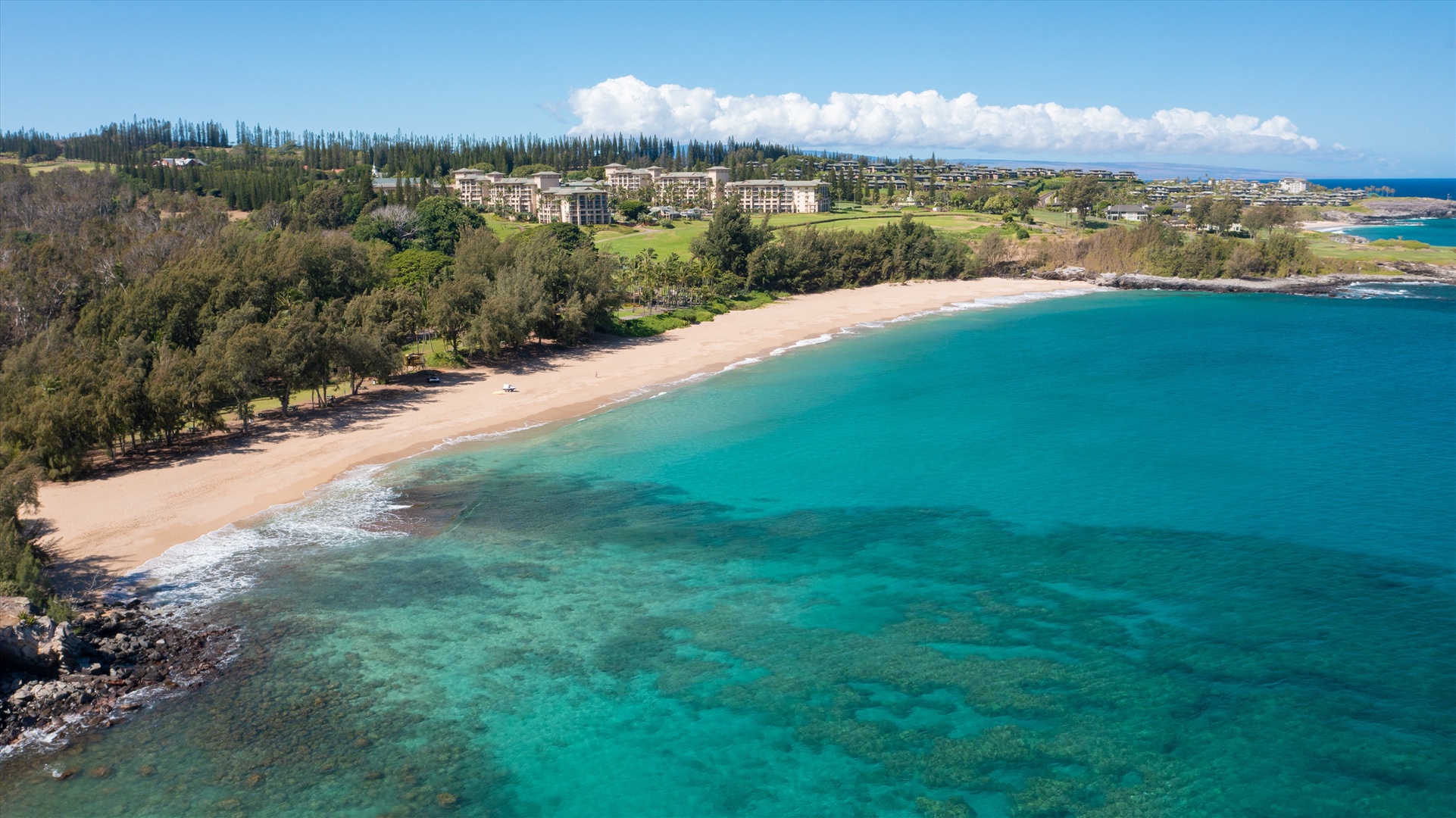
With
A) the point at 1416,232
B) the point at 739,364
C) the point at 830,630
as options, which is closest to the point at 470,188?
the point at 739,364

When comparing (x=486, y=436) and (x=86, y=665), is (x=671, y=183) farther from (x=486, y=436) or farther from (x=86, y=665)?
(x=86, y=665)

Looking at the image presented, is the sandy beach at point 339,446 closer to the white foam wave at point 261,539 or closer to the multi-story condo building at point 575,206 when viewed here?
the white foam wave at point 261,539

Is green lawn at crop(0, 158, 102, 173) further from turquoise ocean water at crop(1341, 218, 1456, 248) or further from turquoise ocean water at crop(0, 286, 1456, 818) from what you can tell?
turquoise ocean water at crop(1341, 218, 1456, 248)

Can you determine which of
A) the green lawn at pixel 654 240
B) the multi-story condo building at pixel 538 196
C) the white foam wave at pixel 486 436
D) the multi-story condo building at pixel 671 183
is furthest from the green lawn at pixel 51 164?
the white foam wave at pixel 486 436

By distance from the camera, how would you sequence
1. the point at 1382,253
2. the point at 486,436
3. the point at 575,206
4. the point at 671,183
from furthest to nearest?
the point at 671,183 < the point at 575,206 < the point at 1382,253 < the point at 486,436

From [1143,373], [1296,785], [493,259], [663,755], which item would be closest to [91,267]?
[493,259]

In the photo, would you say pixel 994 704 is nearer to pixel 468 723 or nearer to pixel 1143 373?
pixel 468 723

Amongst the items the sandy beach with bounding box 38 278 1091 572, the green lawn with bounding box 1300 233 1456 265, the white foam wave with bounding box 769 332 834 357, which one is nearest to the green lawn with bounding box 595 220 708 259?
the white foam wave with bounding box 769 332 834 357
